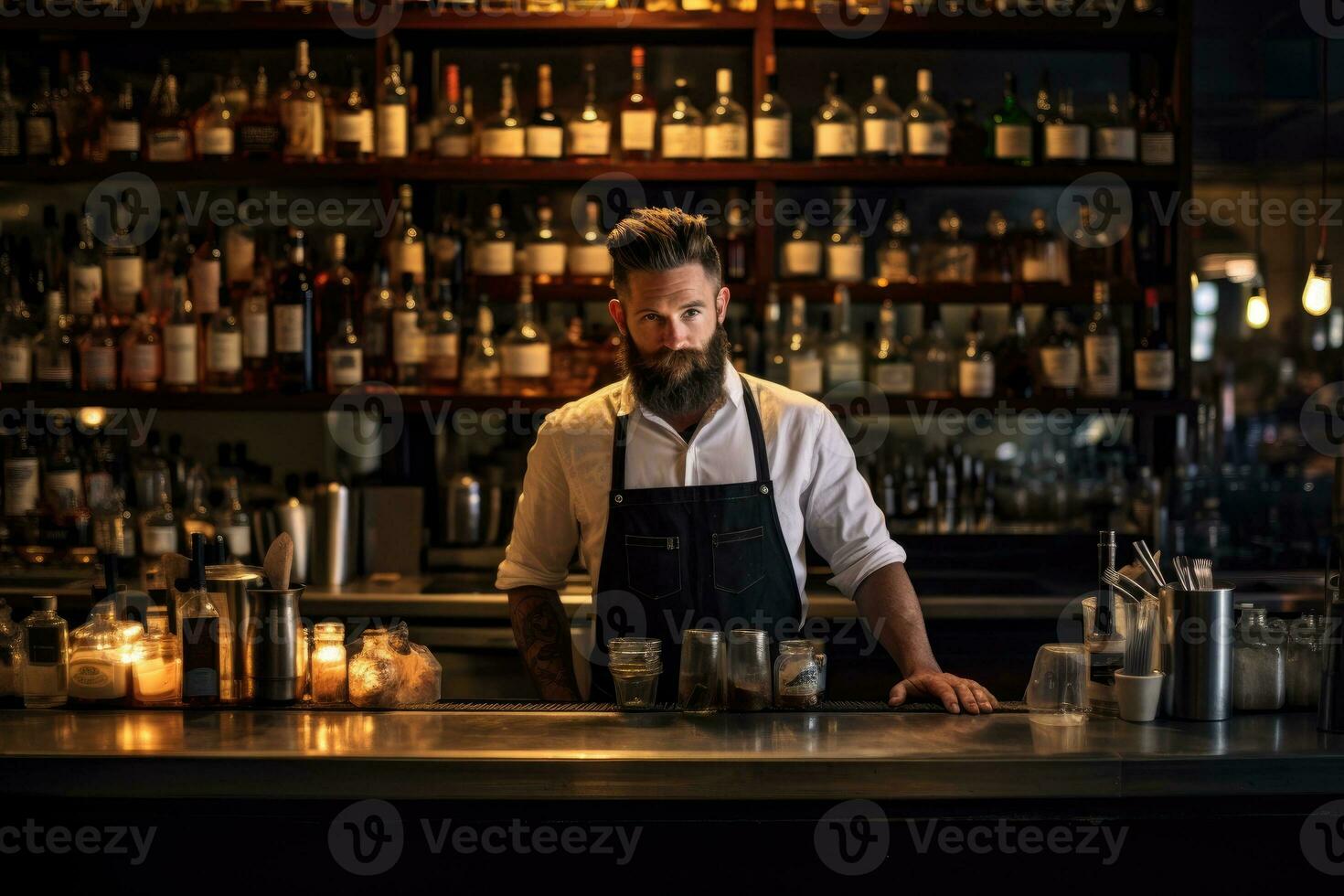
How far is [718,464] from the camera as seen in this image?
224 centimetres

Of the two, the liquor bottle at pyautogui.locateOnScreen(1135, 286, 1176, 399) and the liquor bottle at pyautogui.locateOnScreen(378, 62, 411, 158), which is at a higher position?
the liquor bottle at pyautogui.locateOnScreen(378, 62, 411, 158)

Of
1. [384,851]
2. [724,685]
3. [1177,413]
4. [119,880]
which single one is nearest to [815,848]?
[724,685]

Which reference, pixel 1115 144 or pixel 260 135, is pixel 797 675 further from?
pixel 260 135

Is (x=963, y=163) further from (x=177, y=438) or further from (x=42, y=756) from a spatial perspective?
(x=42, y=756)

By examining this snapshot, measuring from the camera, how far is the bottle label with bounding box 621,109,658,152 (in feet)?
11.0

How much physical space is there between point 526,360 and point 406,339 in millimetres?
297

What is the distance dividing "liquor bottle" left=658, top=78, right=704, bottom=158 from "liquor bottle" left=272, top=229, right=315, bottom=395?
936mm

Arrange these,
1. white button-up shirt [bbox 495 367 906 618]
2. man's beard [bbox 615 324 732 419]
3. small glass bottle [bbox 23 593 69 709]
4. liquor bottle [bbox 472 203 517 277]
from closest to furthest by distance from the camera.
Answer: small glass bottle [bbox 23 593 69 709]
man's beard [bbox 615 324 732 419]
white button-up shirt [bbox 495 367 906 618]
liquor bottle [bbox 472 203 517 277]

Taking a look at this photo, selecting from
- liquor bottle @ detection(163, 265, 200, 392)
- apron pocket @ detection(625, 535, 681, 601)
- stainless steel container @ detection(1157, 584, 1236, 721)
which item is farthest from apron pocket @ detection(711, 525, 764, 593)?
liquor bottle @ detection(163, 265, 200, 392)

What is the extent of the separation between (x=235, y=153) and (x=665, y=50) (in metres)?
1.17

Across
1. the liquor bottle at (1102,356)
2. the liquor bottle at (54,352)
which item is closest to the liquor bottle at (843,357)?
the liquor bottle at (1102,356)

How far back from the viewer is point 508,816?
163 centimetres

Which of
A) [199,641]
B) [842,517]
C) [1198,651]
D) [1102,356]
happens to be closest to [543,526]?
[842,517]

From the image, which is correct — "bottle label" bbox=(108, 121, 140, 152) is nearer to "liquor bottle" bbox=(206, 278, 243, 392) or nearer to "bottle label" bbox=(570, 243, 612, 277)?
"liquor bottle" bbox=(206, 278, 243, 392)
